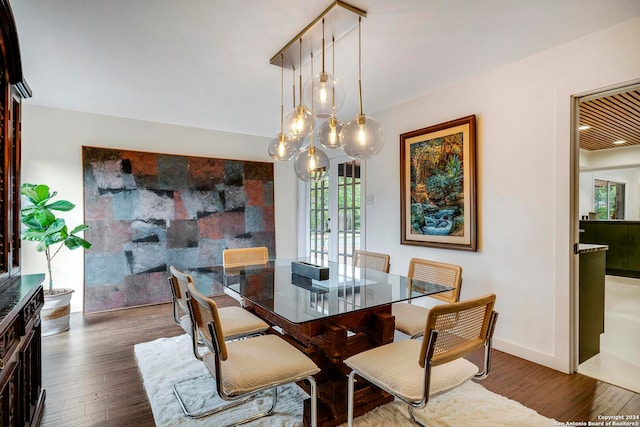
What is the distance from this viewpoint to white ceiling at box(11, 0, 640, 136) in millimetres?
2029

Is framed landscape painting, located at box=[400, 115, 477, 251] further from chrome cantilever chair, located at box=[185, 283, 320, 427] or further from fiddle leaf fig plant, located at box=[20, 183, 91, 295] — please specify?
fiddle leaf fig plant, located at box=[20, 183, 91, 295]

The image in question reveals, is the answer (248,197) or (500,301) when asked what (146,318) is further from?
(500,301)

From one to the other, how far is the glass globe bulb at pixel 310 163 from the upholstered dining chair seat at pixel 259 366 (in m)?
1.37

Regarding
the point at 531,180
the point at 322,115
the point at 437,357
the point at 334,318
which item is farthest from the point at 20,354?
the point at 531,180

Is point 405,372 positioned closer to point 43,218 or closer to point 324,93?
point 324,93

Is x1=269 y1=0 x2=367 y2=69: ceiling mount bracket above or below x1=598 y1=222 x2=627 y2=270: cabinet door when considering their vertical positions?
above

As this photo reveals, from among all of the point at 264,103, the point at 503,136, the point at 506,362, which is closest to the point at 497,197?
the point at 503,136

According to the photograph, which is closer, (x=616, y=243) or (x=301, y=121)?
(x=301, y=121)

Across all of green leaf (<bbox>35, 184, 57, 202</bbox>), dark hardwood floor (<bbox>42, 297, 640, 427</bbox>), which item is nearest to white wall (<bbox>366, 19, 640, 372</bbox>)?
dark hardwood floor (<bbox>42, 297, 640, 427</bbox>)

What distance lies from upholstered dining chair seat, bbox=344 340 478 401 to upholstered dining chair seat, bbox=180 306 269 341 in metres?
0.78

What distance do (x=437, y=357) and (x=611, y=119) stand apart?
15.2 ft

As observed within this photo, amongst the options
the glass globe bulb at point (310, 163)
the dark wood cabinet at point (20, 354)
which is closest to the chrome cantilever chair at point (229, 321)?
the dark wood cabinet at point (20, 354)

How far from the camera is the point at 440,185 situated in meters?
3.36

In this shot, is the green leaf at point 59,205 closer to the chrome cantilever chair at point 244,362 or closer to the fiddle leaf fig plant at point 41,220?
the fiddle leaf fig plant at point 41,220
